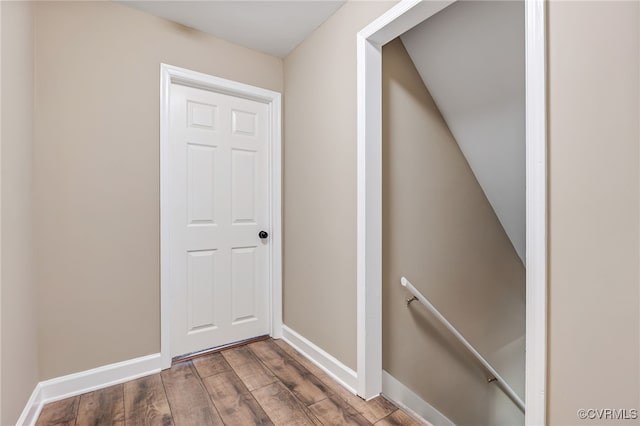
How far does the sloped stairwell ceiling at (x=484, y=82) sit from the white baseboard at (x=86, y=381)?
2.66 meters

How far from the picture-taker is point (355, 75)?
5.91 ft

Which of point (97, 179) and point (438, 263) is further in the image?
point (438, 263)

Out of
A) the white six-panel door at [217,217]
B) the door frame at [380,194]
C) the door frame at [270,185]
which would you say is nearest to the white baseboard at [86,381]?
the door frame at [270,185]

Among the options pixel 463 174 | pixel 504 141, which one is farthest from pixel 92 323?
pixel 504 141

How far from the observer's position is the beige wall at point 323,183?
72.7 inches

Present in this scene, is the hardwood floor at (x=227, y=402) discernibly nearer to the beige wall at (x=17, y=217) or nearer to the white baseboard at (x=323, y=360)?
the white baseboard at (x=323, y=360)

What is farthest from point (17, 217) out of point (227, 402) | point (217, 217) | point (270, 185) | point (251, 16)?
point (251, 16)

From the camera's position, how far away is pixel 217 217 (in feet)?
7.55

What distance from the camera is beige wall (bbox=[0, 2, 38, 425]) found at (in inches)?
49.6

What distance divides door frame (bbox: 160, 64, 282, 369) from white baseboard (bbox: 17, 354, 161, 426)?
105mm

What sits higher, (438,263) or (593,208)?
(593,208)

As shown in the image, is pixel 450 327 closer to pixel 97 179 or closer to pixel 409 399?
pixel 409 399

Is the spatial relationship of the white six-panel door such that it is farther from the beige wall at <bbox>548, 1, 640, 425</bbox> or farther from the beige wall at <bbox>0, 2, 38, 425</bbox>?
the beige wall at <bbox>548, 1, 640, 425</bbox>

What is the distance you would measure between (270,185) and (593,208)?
2043 mm
